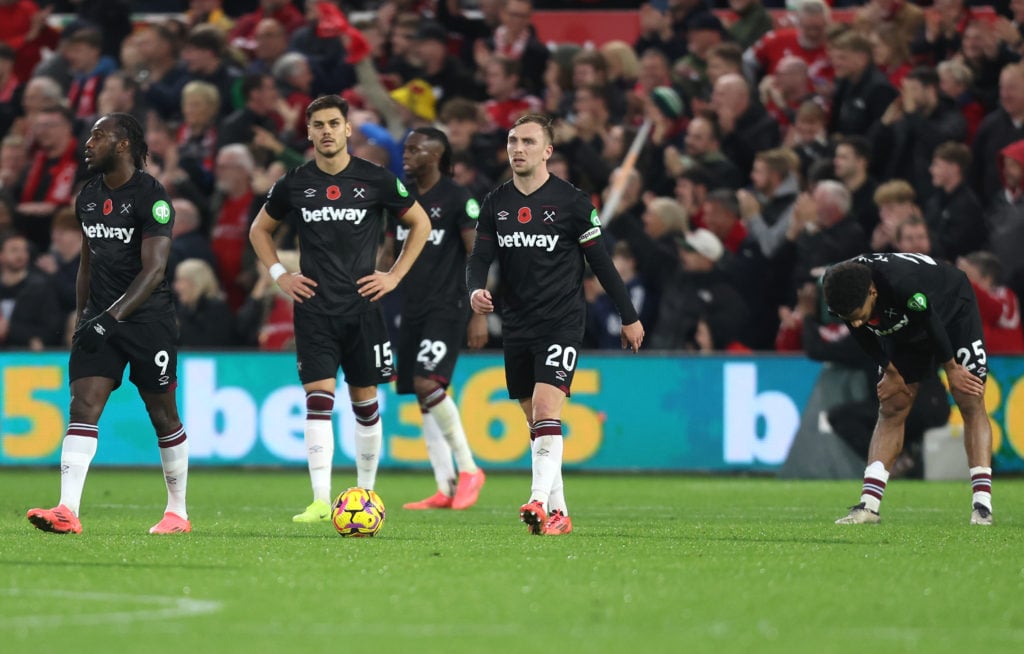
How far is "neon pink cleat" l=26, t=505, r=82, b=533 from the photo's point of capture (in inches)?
381

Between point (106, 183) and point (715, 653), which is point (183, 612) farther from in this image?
point (106, 183)

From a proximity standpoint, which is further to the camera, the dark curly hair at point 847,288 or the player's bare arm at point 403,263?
the player's bare arm at point 403,263

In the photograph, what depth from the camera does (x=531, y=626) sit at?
244 inches

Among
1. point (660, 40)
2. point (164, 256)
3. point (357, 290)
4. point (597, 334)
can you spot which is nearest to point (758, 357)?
point (597, 334)

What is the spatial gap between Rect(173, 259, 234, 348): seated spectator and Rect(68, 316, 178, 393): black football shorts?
8.21m

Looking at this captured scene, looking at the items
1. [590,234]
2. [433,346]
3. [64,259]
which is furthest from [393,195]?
[64,259]

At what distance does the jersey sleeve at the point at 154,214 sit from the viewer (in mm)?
9969

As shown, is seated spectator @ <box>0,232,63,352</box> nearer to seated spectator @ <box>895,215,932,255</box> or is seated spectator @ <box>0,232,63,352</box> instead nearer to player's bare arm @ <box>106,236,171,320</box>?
seated spectator @ <box>895,215,932,255</box>

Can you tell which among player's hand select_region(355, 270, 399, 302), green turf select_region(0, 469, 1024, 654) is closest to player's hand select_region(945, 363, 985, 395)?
green turf select_region(0, 469, 1024, 654)

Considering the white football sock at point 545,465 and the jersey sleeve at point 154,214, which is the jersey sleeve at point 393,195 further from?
the white football sock at point 545,465

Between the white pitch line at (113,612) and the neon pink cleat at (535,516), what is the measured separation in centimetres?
323

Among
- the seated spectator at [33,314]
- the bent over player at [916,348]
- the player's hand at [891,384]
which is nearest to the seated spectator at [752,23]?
the seated spectator at [33,314]

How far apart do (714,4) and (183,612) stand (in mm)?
17733

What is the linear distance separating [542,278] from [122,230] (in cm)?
249
